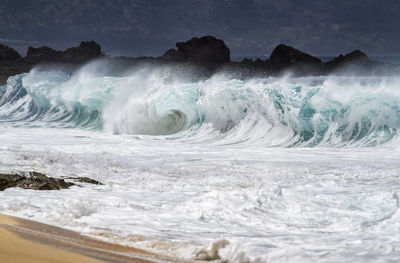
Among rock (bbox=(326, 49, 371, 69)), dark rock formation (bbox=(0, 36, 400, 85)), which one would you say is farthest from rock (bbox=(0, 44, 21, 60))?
rock (bbox=(326, 49, 371, 69))

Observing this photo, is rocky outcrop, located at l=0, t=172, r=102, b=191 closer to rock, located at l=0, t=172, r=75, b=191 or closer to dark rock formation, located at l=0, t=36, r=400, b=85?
rock, located at l=0, t=172, r=75, b=191

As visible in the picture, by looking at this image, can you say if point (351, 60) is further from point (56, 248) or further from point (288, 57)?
point (56, 248)

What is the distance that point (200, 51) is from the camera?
78688 mm

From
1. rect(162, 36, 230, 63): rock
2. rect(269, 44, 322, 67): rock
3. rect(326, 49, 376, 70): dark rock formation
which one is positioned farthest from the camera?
rect(162, 36, 230, 63): rock

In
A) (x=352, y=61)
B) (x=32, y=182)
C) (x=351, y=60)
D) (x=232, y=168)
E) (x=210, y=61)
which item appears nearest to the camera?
(x=32, y=182)

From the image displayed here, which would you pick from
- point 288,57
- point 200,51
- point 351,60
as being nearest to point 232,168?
point 351,60

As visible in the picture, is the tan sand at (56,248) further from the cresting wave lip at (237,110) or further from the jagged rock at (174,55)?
the jagged rock at (174,55)

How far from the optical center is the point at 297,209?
18.0 ft

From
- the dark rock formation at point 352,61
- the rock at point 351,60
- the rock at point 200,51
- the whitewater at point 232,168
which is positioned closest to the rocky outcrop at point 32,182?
the whitewater at point 232,168

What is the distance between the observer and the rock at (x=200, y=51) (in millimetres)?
77438

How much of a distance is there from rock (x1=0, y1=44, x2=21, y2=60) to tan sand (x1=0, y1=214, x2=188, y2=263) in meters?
82.5

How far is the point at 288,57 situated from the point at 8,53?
41.9 metres

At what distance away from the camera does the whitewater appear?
4.19 m

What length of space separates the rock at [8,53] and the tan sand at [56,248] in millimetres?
82541
